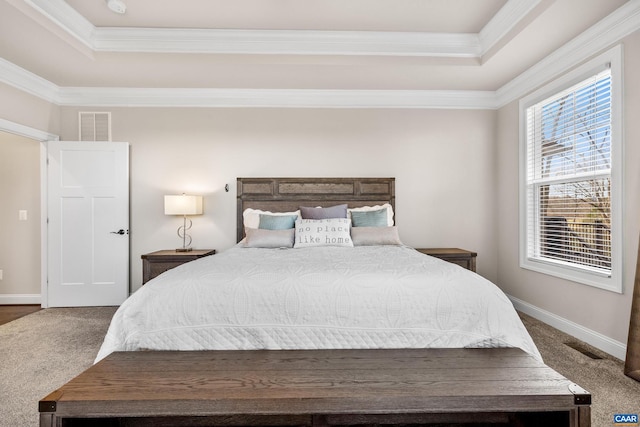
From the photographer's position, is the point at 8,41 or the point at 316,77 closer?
the point at 8,41

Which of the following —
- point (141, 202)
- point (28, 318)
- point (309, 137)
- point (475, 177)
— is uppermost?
point (309, 137)

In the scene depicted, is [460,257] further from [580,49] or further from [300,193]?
[580,49]

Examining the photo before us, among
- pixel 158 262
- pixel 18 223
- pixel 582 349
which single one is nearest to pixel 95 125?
pixel 18 223

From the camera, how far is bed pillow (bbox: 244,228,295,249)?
10.8ft

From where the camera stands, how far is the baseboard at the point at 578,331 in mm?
2543

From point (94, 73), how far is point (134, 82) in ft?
1.25

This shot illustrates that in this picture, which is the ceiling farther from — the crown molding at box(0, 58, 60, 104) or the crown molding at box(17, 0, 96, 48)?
the crown molding at box(0, 58, 60, 104)

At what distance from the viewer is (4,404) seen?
194cm

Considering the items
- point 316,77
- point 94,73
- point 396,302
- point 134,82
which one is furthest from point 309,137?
point 396,302

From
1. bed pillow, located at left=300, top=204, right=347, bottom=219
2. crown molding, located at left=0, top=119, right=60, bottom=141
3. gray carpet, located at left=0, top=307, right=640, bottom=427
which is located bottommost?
gray carpet, located at left=0, top=307, right=640, bottom=427

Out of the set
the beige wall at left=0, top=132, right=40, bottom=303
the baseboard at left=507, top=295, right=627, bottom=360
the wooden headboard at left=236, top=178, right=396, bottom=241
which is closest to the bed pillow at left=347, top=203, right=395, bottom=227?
the wooden headboard at left=236, top=178, right=396, bottom=241

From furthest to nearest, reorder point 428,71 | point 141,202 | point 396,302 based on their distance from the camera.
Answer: point 141,202 < point 428,71 < point 396,302

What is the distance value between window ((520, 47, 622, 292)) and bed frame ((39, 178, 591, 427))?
5.68ft

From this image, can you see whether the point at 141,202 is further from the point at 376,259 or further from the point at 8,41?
the point at 376,259
